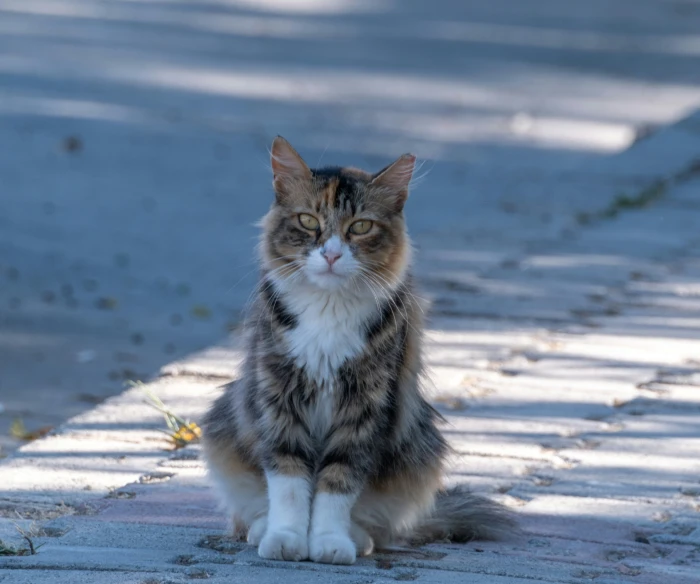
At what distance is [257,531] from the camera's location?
3160 millimetres

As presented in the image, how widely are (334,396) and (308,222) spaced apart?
46cm

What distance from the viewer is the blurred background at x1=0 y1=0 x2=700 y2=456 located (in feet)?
21.9

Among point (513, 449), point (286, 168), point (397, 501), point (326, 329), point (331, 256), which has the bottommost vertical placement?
→ point (397, 501)

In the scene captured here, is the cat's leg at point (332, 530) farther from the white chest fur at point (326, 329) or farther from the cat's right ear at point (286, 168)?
the cat's right ear at point (286, 168)

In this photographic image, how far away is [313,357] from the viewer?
309cm

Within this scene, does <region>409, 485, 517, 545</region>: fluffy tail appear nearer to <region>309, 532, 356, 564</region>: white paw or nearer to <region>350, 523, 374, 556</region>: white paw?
<region>350, 523, 374, 556</region>: white paw

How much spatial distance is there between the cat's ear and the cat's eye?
0.34ft

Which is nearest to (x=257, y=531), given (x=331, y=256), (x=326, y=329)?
(x=326, y=329)

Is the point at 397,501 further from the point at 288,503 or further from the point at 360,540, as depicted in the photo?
the point at 288,503

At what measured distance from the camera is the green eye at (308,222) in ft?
10.5

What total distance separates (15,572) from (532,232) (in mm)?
4705

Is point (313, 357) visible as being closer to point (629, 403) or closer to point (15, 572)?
point (15, 572)

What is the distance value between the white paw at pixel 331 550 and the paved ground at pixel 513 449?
48 millimetres

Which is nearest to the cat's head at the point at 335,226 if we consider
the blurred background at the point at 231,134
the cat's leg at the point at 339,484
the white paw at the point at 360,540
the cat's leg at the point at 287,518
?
the blurred background at the point at 231,134
